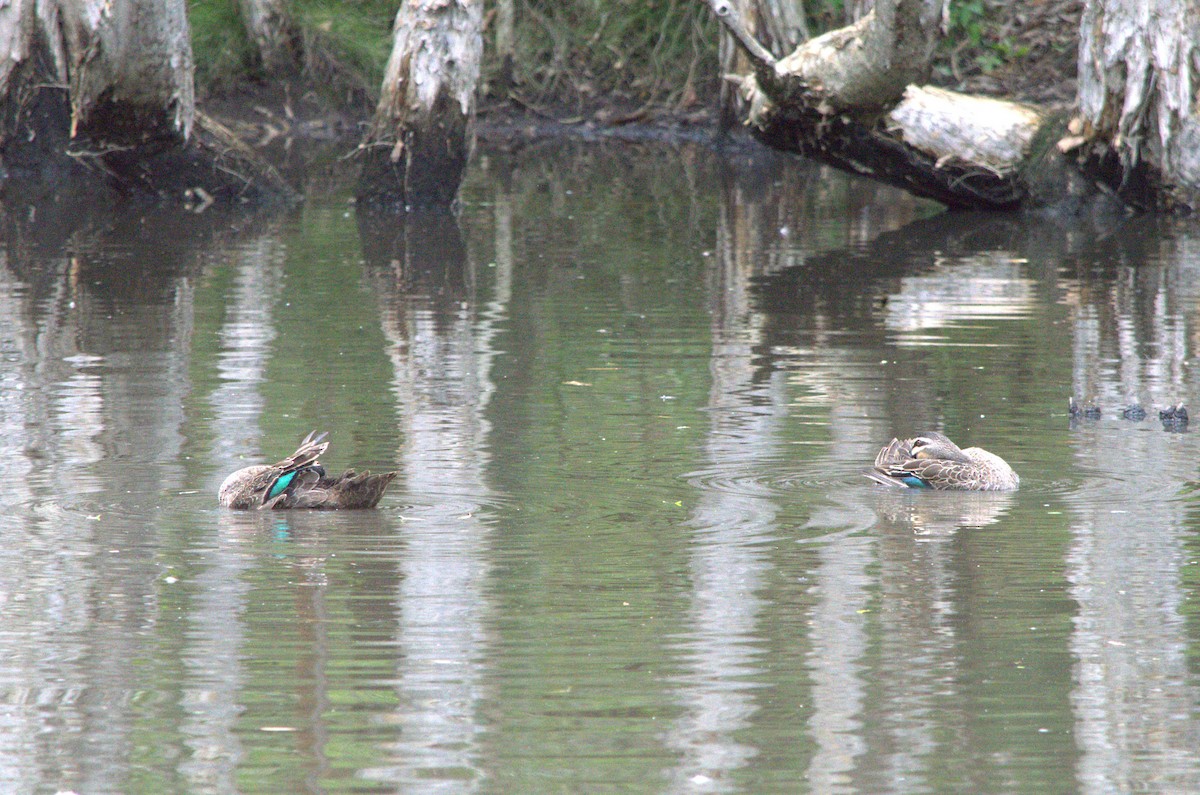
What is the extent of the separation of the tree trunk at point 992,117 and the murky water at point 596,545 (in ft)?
12.3

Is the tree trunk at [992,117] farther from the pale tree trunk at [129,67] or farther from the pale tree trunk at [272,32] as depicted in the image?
the pale tree trunk at [272,32]

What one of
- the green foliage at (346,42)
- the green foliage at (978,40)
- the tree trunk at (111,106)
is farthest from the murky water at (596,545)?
the green foliage at (978,40)

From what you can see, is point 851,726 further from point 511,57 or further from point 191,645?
point 511,57

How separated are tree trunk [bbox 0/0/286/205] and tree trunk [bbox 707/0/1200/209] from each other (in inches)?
226

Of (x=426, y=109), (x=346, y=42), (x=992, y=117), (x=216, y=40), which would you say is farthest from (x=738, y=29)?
(x=216, y=40)

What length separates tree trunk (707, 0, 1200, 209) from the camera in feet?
63.0

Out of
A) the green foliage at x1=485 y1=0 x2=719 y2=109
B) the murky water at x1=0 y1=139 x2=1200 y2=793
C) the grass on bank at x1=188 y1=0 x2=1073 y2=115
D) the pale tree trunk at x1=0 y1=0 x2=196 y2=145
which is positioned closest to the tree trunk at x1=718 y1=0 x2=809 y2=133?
the grass on bank at x1=188 y1=0 x2=1073 y2=115

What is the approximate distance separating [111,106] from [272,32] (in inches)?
482

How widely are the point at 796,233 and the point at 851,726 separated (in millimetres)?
14728

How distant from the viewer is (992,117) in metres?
21.1

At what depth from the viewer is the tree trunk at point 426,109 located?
19781mm

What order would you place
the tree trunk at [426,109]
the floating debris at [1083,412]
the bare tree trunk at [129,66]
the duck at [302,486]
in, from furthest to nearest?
1. the bare tree trunk at [129,66]
2. the tree trunk at [426,109]
3. the floating debris at [1083,412]
4. the duck at [302,486]

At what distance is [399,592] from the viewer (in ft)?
24.1

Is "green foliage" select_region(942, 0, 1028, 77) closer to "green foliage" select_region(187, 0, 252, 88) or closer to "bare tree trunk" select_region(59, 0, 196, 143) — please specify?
"green foliage" select_region(187, 0, 252, 88)
